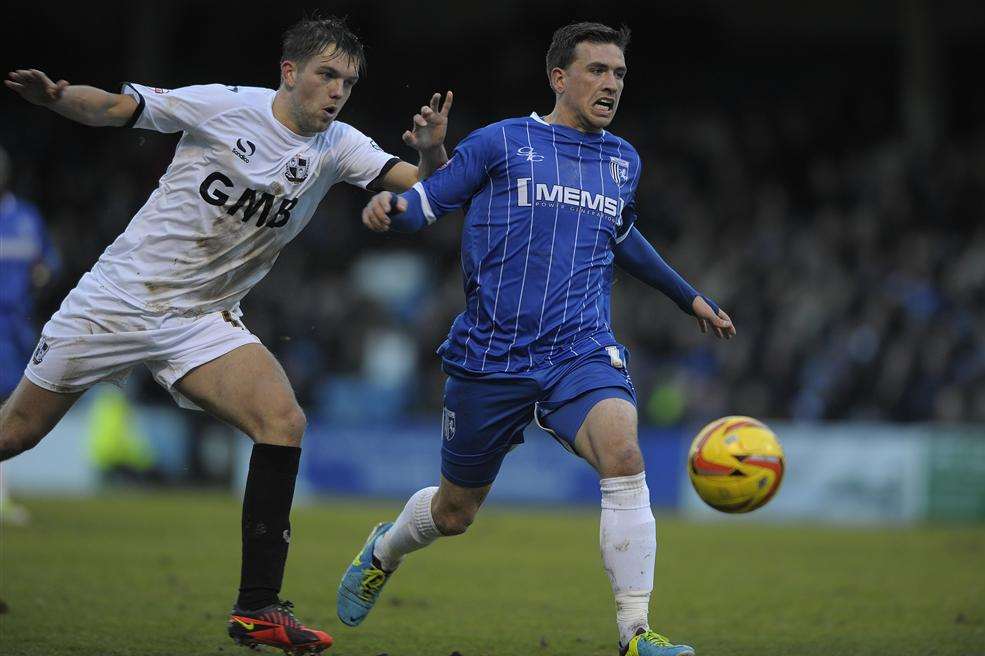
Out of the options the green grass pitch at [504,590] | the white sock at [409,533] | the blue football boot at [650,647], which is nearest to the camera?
the blue football boot at [650,647]

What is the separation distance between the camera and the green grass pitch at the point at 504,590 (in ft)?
23.4

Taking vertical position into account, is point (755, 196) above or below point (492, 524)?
above

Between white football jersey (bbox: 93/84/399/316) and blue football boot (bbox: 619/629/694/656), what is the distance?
246 centimetres

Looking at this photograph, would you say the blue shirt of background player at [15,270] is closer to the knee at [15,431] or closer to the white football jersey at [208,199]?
the knee at [15,431]

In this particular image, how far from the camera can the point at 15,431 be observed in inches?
254

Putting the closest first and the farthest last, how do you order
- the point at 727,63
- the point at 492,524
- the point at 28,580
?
the point at 28,580 < the point at 492,524 < the point at 727,63

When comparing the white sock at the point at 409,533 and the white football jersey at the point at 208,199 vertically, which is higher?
the white football jersey at the point at 208,199

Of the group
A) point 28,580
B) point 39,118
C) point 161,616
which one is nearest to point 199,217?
point 161,616

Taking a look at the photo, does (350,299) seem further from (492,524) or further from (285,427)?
(285,427)

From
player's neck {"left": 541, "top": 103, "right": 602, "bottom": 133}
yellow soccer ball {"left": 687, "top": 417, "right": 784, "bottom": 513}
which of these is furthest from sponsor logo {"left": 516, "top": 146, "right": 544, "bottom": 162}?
yellow soccer ball {"left": 687, "top": 417, "right": 784, "bottom": 513}

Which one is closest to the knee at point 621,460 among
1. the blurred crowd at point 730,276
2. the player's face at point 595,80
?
the player's face at point 595,80

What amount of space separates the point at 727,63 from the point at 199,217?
21295mm

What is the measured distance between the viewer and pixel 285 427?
6.32m

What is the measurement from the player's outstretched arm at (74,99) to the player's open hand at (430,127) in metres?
1.27
